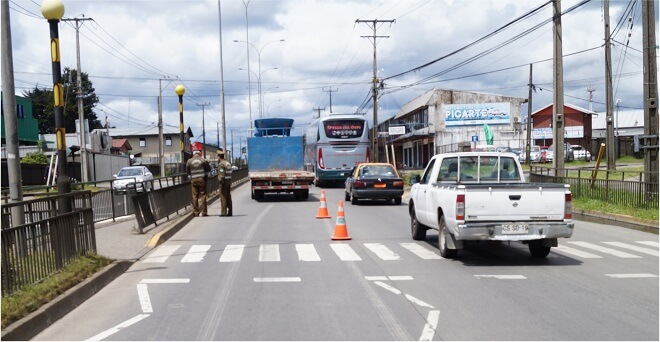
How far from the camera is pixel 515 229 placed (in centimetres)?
1055

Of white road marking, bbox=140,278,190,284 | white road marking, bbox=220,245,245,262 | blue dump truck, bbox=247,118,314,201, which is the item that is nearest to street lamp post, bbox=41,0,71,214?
white road marking, bbox=140,278,190,284

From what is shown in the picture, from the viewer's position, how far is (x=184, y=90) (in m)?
23.8

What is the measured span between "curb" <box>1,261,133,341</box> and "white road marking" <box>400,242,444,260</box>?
5.30 metres

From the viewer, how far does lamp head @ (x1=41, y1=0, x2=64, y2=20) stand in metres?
10.5

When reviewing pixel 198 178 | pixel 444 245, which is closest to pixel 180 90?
pixel 198 178

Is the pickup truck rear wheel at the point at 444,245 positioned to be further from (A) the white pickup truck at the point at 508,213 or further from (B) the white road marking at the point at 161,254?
(B) the white road marking at the point at 161,254

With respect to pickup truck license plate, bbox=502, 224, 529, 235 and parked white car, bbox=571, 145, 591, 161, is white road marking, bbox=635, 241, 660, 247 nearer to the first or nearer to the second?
pickup truck license plate, bbox=502, 224, 529, 235

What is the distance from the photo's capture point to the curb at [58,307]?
21.0 feet

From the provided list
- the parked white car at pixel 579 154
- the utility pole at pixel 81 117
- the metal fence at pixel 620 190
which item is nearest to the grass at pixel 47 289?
the metal fence at pixel 620 190

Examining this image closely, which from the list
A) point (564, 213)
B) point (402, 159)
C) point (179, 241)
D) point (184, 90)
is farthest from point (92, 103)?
point (564, 213)

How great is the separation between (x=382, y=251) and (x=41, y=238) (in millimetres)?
6313

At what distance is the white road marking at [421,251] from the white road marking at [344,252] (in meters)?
1.15

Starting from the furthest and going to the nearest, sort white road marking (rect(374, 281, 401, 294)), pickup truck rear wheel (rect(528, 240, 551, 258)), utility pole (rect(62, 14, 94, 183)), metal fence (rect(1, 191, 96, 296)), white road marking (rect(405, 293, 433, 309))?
utility pole (rect(62, 14, 94, 183)) → pickup truck rear wheel (rect(528, 240, 551, 258)) → white road marking (rect(374, 281, 401, 294)) → white road marking (rect(405, 293, 433, 309)) → metal fence (rect(1, 191, 96, 296))

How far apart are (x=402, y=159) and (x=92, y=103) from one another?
1810 inches
